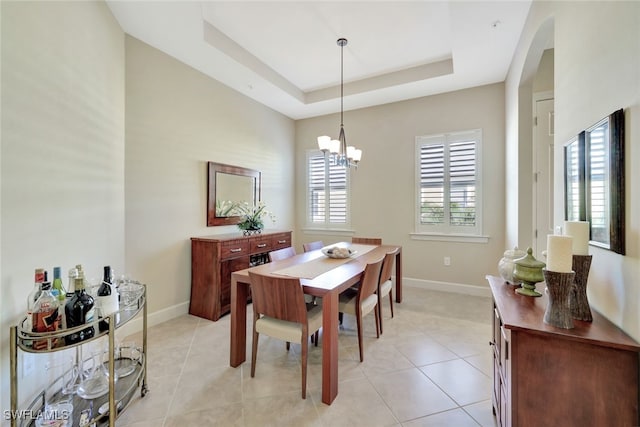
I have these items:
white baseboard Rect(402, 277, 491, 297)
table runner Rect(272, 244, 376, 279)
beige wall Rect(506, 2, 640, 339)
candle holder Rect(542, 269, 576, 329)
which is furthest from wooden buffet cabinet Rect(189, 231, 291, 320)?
beige wall Rect(506, 2, 640, 339)

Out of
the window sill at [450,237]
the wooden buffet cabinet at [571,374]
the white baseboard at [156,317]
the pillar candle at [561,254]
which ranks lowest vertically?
the white baseboard at [156,317]

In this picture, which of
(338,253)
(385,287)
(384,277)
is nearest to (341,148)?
(338,253)

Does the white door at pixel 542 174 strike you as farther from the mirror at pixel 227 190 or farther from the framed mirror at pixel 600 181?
the mirror at pixel 227 190

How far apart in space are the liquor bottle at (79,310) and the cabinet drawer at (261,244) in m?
2.10

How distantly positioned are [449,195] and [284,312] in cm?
322

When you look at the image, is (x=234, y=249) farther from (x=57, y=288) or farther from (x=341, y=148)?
(x=57, y=288)

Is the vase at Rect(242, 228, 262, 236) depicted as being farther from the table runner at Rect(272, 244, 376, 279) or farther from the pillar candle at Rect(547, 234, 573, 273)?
the pillar candle at Rect(547, 234, 573, 273)

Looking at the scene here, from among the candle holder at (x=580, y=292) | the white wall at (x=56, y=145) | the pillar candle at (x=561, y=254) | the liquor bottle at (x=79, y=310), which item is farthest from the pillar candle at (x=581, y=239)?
the white wall at (x=56, y=145)

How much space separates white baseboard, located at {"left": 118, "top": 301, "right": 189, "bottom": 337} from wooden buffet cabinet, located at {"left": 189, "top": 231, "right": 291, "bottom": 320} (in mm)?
99

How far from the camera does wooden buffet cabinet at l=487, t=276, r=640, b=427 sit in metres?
0.97

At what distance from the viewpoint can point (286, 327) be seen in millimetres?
1986

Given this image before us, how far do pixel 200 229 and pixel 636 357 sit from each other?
12.1ft

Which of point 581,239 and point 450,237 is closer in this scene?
point 581,239

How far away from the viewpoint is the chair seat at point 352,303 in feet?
7.93
